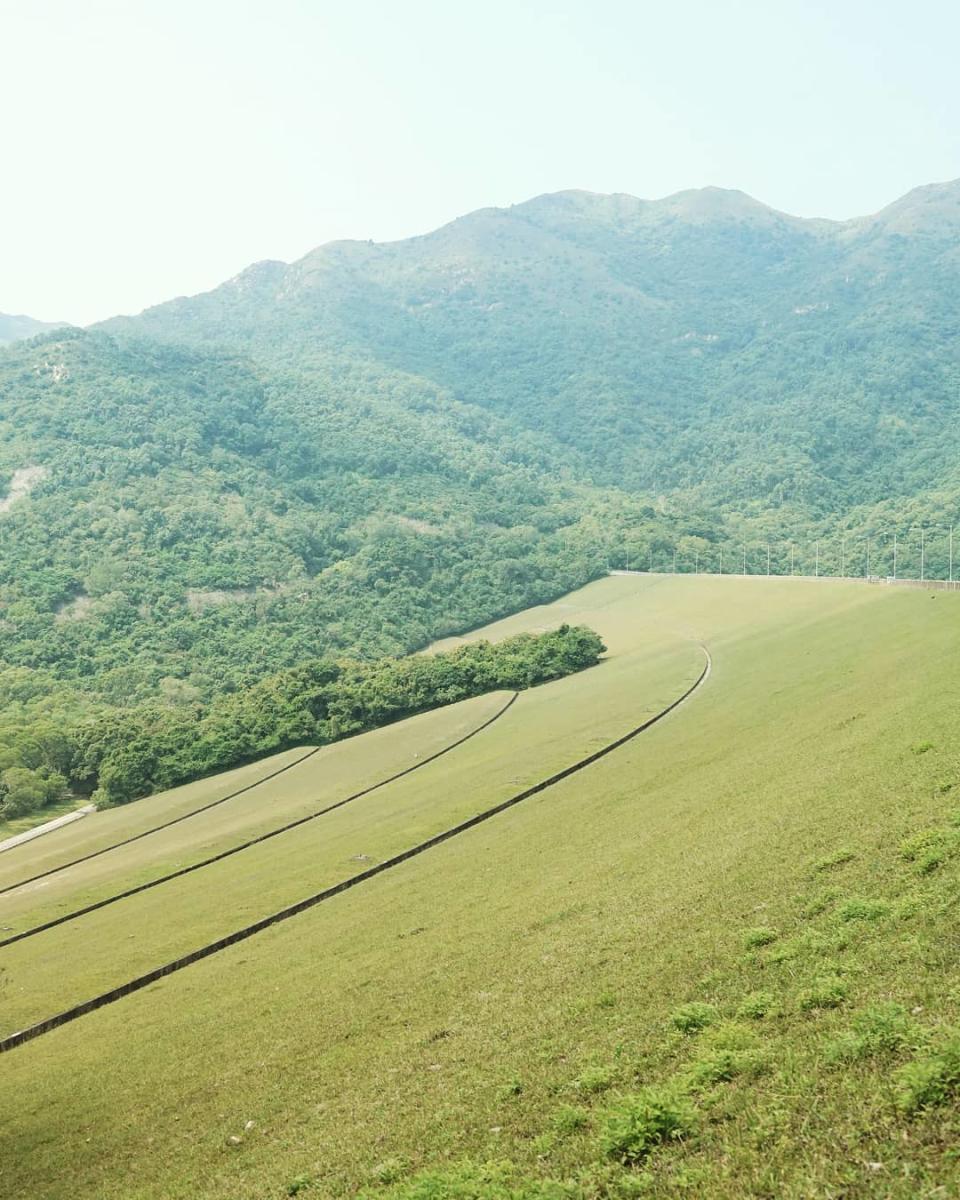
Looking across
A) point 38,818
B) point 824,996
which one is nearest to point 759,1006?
point 824,996

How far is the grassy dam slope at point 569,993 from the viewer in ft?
37.8

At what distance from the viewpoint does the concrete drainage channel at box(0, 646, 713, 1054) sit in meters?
28.5

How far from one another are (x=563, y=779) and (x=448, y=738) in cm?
2503

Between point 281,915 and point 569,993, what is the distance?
746 inches

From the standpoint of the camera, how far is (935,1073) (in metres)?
10.4

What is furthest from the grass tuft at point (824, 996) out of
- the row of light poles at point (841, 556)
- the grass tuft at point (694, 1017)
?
the row of light poles at point (841, 556)

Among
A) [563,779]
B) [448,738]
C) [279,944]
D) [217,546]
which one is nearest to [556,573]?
[217,546]

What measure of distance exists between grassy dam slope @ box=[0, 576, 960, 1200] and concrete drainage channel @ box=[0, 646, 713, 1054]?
1.59 ft

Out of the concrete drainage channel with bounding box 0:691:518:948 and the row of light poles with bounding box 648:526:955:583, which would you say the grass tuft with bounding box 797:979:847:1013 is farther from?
the row of light poles with bounding box 648:526:955:583

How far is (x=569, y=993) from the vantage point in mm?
17703

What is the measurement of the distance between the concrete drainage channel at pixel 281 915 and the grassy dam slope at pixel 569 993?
19.1 inches

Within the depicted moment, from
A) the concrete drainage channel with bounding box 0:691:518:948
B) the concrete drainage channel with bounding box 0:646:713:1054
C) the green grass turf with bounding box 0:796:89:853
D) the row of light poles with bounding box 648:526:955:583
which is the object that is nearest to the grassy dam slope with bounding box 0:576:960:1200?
the concrete drainage channel with bounding box 0:646:713:1054

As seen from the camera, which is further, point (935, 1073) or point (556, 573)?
point (556, 573)

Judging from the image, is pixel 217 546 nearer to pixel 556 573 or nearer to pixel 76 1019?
pixel 556 573
